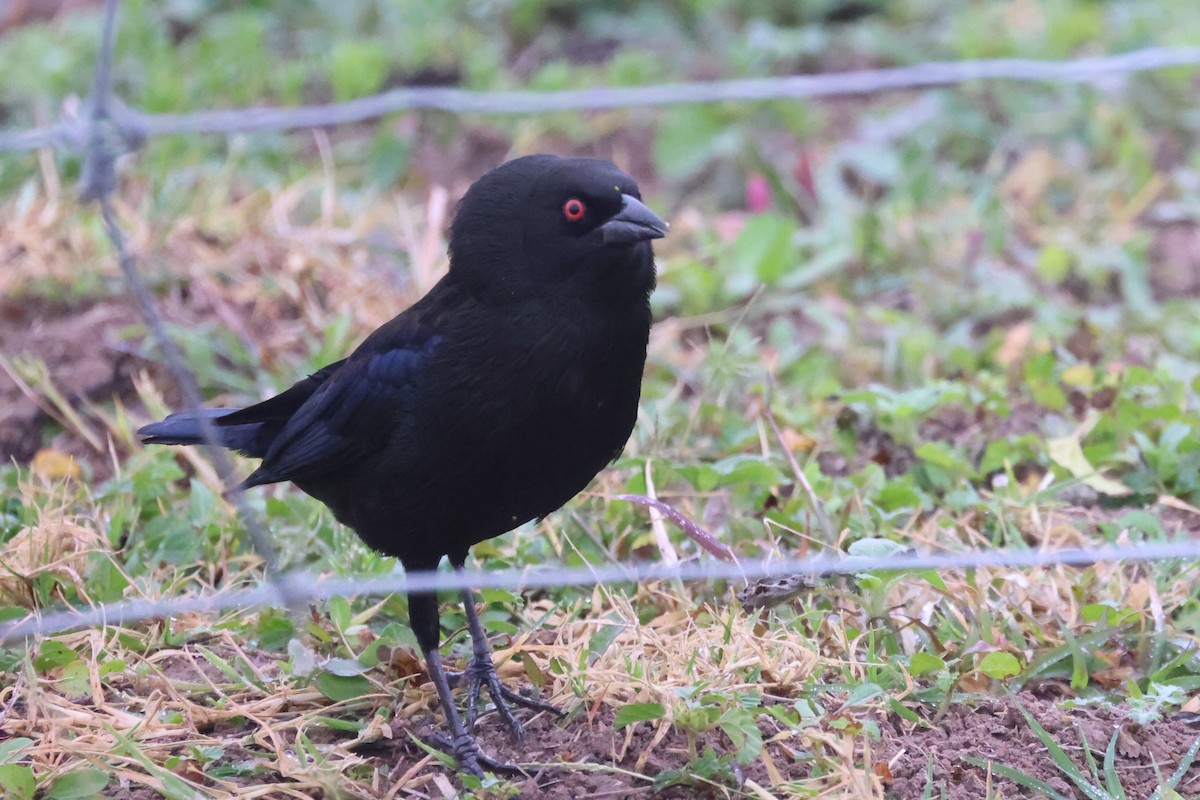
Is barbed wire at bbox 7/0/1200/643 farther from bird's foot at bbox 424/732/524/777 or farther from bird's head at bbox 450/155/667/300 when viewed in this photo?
bird's head at bbox 450/155/667/300

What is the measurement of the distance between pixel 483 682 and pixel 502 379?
0.78 meters

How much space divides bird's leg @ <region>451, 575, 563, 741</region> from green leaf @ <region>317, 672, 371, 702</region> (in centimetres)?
24

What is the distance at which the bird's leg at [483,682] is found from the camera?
9.78ft

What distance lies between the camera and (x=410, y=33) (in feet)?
24.7

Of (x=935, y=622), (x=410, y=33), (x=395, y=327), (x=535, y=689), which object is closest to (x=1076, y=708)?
(x=935, y=622)

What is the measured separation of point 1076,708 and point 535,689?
1.20m

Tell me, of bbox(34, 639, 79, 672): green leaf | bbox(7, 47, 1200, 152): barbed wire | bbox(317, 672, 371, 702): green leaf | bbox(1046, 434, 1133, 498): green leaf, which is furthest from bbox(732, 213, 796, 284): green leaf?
bbox(34, 639, 79, 672): green leaf

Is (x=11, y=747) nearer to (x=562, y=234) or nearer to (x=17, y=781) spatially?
(x=17, y=781)

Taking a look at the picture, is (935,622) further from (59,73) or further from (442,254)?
(59,73)

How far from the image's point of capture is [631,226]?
111 inches

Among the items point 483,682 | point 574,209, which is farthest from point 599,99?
point 483,682

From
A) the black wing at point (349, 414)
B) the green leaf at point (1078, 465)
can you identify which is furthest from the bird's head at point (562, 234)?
the green leaf at point (1078, 465)

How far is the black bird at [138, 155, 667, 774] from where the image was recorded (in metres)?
2.80

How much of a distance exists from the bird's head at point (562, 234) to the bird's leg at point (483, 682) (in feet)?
2.59
